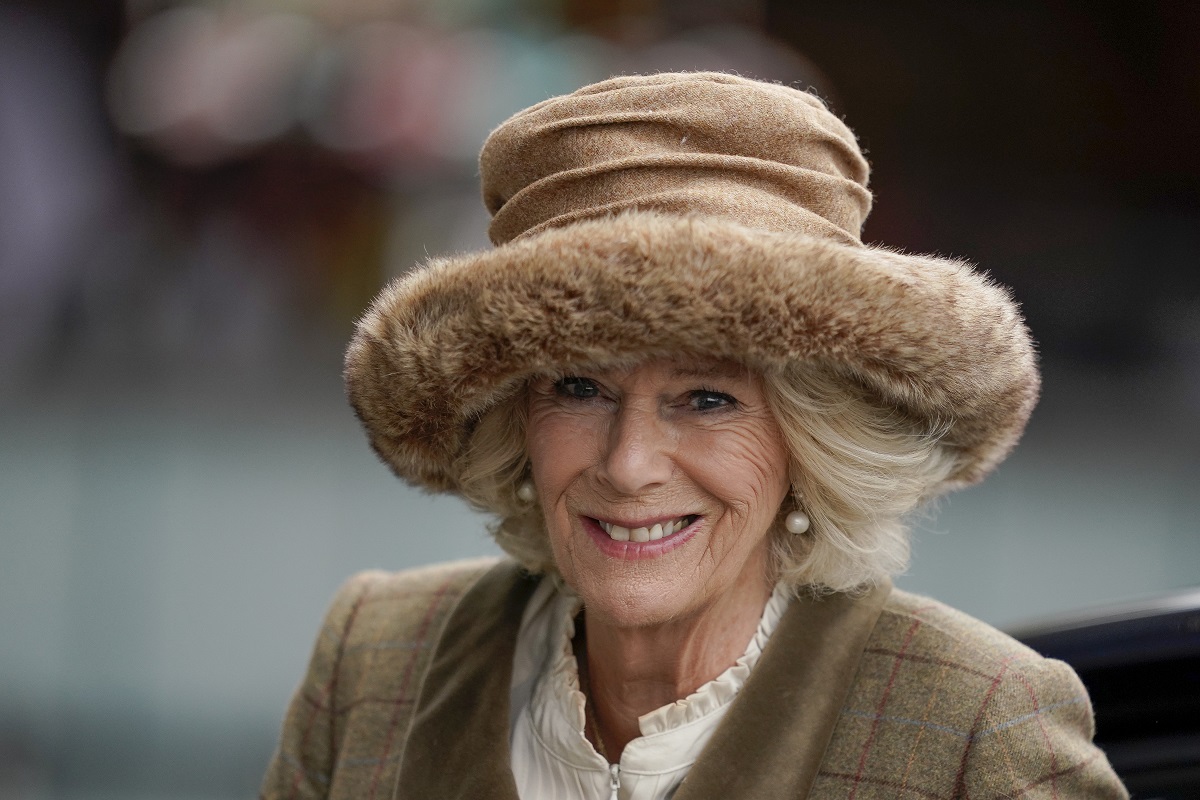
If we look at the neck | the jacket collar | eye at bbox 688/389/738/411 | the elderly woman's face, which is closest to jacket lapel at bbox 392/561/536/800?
the jacket collar

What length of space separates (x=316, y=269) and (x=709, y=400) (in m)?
3.69

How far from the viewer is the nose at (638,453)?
162 centimetres

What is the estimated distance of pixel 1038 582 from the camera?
4488 mm

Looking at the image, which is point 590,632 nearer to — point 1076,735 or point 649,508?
point 649,508

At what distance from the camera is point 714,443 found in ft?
5.44

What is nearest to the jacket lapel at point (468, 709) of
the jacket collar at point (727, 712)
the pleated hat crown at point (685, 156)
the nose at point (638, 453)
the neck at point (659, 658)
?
the jacket collar at point (727, 712)

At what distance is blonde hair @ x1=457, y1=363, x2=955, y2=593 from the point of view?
5.50ft

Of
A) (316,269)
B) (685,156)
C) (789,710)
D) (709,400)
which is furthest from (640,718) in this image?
(316,269)

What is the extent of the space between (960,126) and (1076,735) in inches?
148

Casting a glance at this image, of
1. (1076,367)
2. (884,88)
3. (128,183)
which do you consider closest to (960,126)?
(884,88)

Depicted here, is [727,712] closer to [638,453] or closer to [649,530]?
[649,530]

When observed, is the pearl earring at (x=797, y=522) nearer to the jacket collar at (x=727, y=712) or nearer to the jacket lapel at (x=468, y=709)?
the jacket collar at (x=727, y=712)

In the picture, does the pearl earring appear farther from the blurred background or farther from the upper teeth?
the blurred background

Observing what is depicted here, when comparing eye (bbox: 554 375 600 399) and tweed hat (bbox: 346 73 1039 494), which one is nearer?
tweed hat (bbox: 346 73 1039 494)
